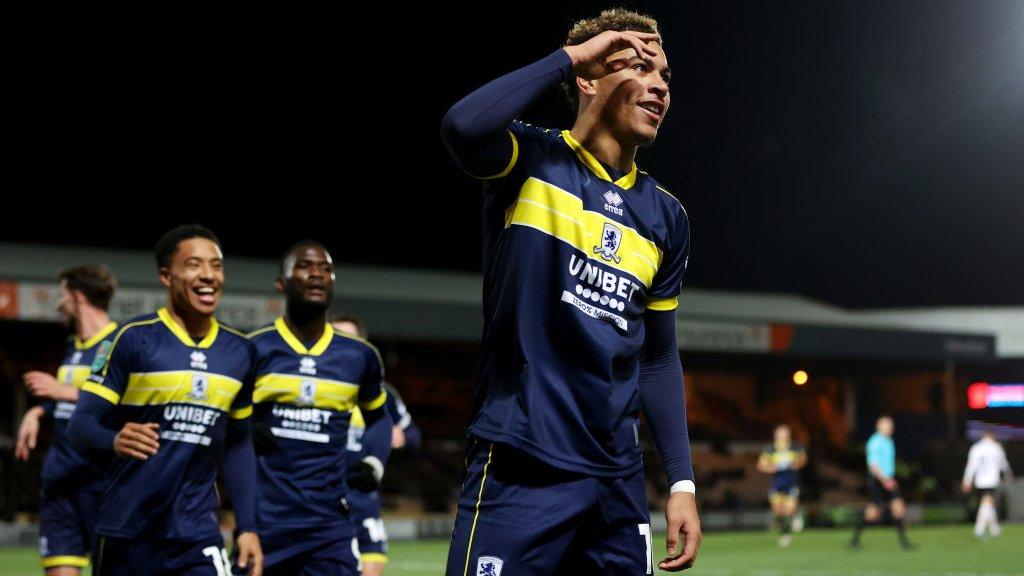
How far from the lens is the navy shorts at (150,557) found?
529 cm

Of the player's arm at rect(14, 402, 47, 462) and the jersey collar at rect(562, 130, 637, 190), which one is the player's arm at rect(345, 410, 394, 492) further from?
the jersey collar at rect(562, 130, 637, 190)

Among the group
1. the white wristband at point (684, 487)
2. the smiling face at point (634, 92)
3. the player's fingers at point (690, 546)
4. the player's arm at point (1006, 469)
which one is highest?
the smiling face at point (634, 92)

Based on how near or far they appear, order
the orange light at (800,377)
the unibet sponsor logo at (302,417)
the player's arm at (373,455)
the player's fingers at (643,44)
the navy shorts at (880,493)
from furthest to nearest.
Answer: the orange light at (800,377) → the navy shorts at (880,493) → the player's arm at (373,455) → the unibet sponsor logo at (302,417) → the player's fingers at (643,44)

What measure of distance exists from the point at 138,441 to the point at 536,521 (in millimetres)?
2373

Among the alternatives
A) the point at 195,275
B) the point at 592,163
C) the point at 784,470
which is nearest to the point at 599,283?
the point at 592,163

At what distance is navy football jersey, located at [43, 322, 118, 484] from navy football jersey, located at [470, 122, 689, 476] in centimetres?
468

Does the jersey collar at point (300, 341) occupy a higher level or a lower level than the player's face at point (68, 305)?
lower

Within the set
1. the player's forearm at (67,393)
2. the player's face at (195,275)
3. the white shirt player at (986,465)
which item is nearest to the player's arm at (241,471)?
the player's face at (195,275)

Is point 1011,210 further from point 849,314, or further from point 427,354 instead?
point 427,354

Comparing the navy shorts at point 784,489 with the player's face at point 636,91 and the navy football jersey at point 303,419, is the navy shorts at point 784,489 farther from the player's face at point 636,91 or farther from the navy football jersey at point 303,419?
the player's face at point 636,91

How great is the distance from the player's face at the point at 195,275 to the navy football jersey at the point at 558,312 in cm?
234

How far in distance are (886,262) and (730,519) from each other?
10254 mm

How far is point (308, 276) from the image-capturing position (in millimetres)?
6902

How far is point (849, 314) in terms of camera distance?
119 feet
